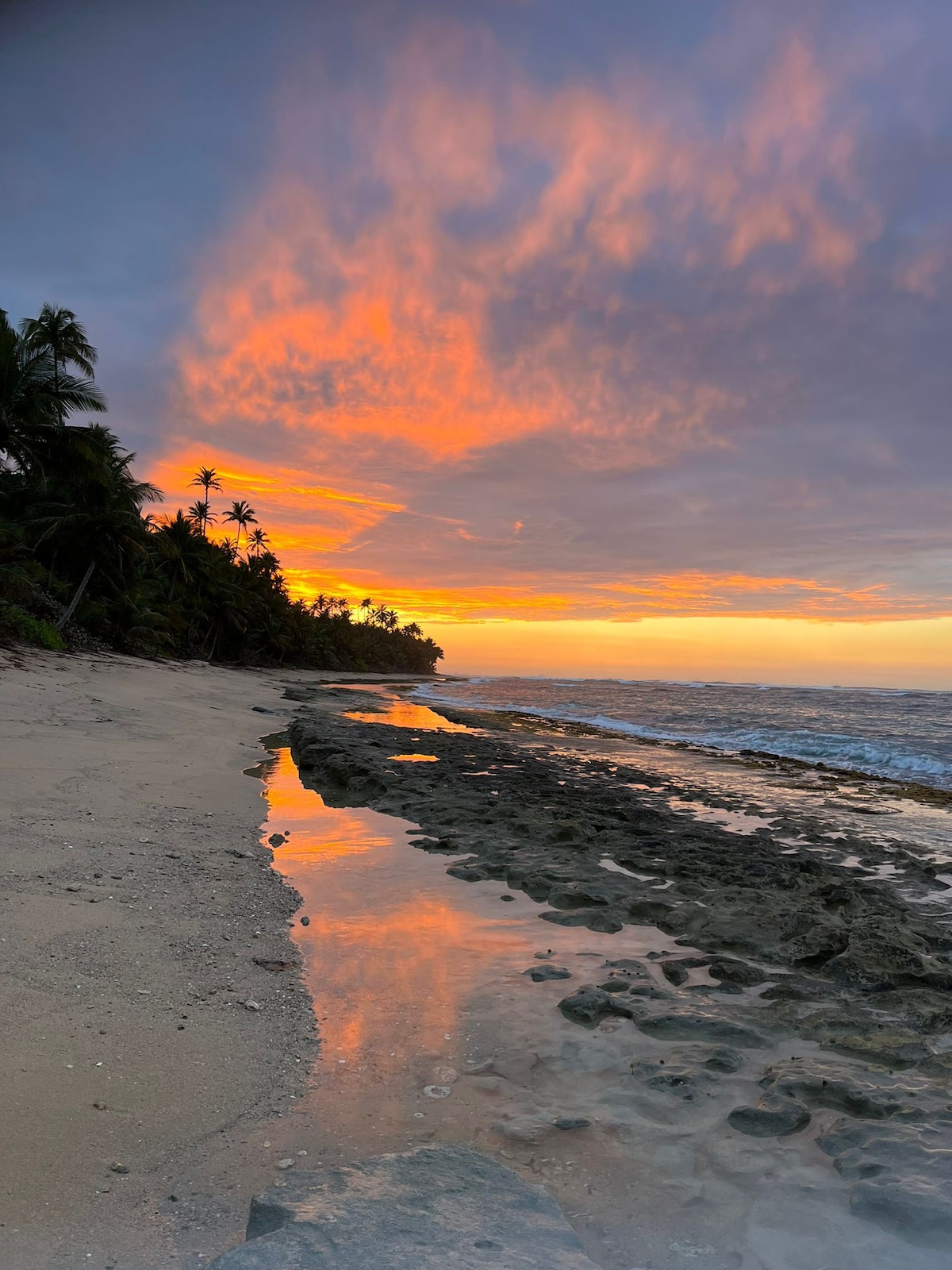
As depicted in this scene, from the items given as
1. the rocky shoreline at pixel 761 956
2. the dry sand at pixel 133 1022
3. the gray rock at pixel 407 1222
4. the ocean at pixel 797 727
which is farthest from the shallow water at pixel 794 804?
the gray rock at pixel 407 1222

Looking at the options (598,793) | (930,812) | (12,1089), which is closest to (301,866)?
(12,1089)

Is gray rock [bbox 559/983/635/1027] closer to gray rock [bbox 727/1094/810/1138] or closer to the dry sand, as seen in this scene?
gray rock [bbox 727/1094/810/1138]

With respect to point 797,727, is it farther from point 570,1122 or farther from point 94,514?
point 94,514

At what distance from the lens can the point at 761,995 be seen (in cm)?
466

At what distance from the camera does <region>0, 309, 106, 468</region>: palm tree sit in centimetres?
2417

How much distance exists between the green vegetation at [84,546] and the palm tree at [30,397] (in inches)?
1.5

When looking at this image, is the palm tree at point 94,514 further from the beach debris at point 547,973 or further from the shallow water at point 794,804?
the beach debris at point 547,973

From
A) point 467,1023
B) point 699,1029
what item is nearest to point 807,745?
point 699,1029

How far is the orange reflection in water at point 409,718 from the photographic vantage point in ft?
77.7

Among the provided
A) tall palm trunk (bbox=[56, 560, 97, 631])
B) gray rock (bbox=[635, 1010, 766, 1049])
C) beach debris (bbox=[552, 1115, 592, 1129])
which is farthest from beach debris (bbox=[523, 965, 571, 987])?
tall palm trunk (bbox=[56, 560, 97, 631])

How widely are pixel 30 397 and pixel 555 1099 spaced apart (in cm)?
2878

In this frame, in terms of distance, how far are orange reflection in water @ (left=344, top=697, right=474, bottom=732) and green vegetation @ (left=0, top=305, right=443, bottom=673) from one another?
35.6ft

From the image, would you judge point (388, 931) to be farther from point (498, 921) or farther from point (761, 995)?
point (761, 995)

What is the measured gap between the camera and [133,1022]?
3.52 m
